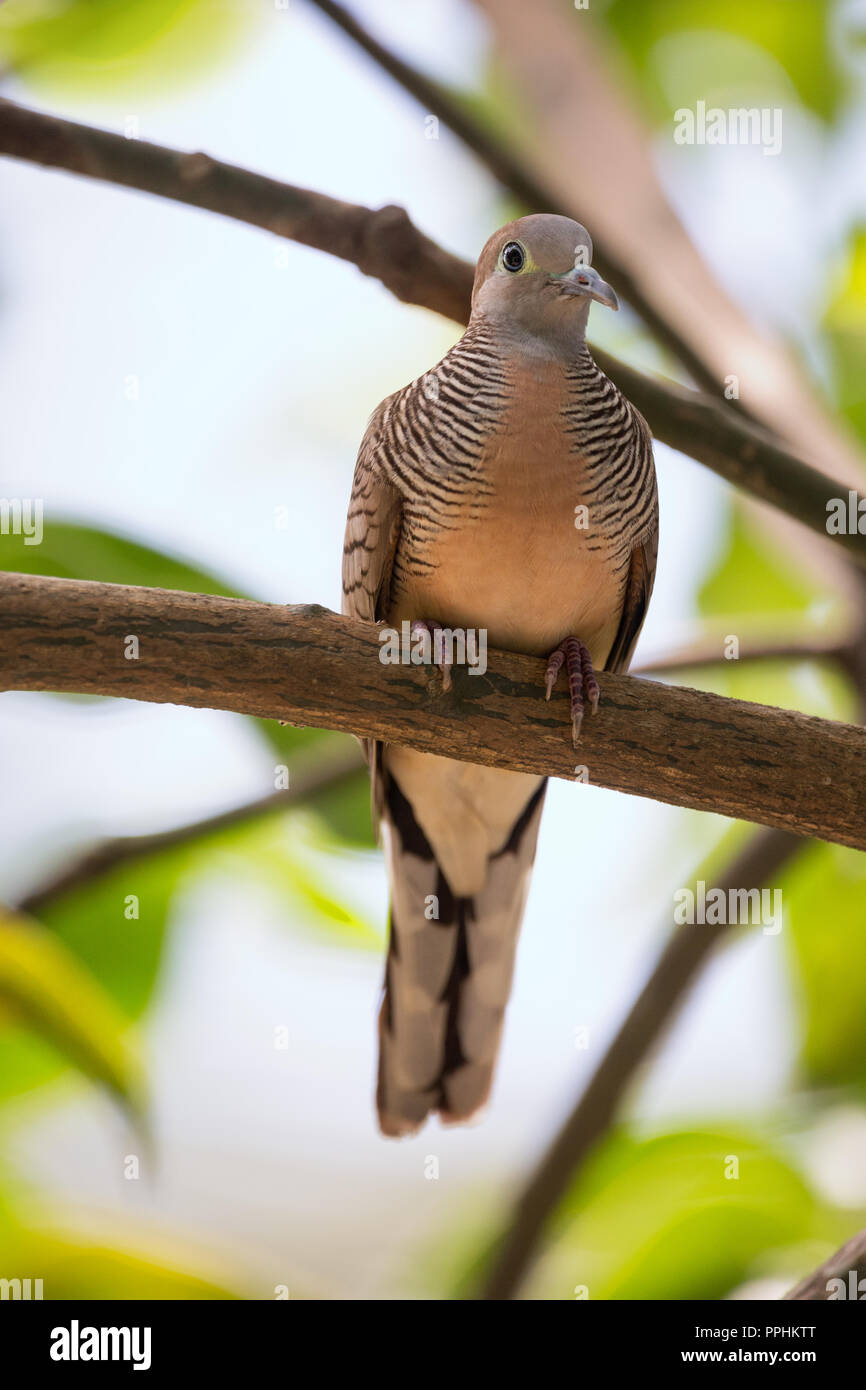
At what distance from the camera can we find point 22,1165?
3.48 meters

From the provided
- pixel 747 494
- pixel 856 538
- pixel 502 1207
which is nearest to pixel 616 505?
pixel 747 494

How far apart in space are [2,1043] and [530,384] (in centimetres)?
225

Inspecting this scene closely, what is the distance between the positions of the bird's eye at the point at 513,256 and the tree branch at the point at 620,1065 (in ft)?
5.33

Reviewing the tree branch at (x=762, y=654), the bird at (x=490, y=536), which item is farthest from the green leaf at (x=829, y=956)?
the bird at (x=490, y=536)

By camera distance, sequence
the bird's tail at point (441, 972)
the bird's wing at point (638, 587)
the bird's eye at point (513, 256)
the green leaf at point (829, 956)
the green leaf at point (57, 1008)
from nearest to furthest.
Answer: the green leaf at point (57, 1008) < the bird's eye at point (513, 256) < the bird's wing at point (638, 587) < the bird's tail at point (441, 972) < the green leaf at point (829, 956)

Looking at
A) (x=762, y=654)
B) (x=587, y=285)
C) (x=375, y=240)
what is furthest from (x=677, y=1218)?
(x=375, y=240)

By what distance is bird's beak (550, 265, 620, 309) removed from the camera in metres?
2.35

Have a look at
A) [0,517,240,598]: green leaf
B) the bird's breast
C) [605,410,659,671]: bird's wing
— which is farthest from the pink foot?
[0,517,240,598]: green leaf

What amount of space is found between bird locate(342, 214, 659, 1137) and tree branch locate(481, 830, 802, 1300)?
552 millimetres

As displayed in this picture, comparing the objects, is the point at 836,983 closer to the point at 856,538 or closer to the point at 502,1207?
the point at 502,1207

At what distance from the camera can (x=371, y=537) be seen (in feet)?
8.32

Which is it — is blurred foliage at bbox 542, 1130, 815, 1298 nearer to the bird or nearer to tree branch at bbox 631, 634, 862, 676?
the bird

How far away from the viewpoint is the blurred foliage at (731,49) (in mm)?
4113

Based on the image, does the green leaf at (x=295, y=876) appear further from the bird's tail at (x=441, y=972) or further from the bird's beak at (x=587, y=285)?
the bird's beak at (x=587, y=285)
